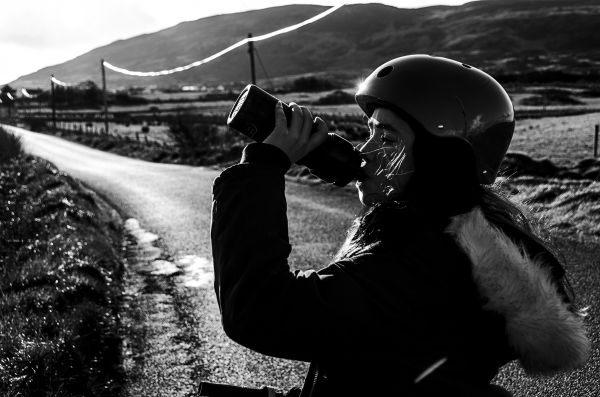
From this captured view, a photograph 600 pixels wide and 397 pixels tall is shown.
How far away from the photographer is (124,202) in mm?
Answer: 12633

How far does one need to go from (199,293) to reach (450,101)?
474 centimetres

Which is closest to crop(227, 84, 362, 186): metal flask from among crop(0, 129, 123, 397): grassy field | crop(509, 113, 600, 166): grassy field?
crop(0, 129, 123, 397): grassy field

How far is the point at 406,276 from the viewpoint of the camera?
1334 millimetres

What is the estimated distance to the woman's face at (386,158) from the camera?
5.11ft

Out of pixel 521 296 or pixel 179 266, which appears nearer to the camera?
pixel 521 296

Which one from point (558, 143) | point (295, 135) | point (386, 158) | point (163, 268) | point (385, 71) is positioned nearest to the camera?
point (295, 135)

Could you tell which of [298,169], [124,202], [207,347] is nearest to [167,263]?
[207,347]

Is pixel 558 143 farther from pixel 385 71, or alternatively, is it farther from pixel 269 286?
pixel 269 286

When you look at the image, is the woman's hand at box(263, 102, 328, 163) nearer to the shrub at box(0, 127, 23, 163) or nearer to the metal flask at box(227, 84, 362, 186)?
the metal flask at box(227, 84, 362, 186)

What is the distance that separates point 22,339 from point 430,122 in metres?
3.42

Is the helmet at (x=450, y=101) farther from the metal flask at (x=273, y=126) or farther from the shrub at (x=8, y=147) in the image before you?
the shrub at (x=8, y=147)

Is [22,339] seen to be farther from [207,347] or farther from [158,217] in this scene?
[158,217]

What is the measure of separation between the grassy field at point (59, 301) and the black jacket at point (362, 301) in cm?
255

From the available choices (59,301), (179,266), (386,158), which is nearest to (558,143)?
(179,266)
